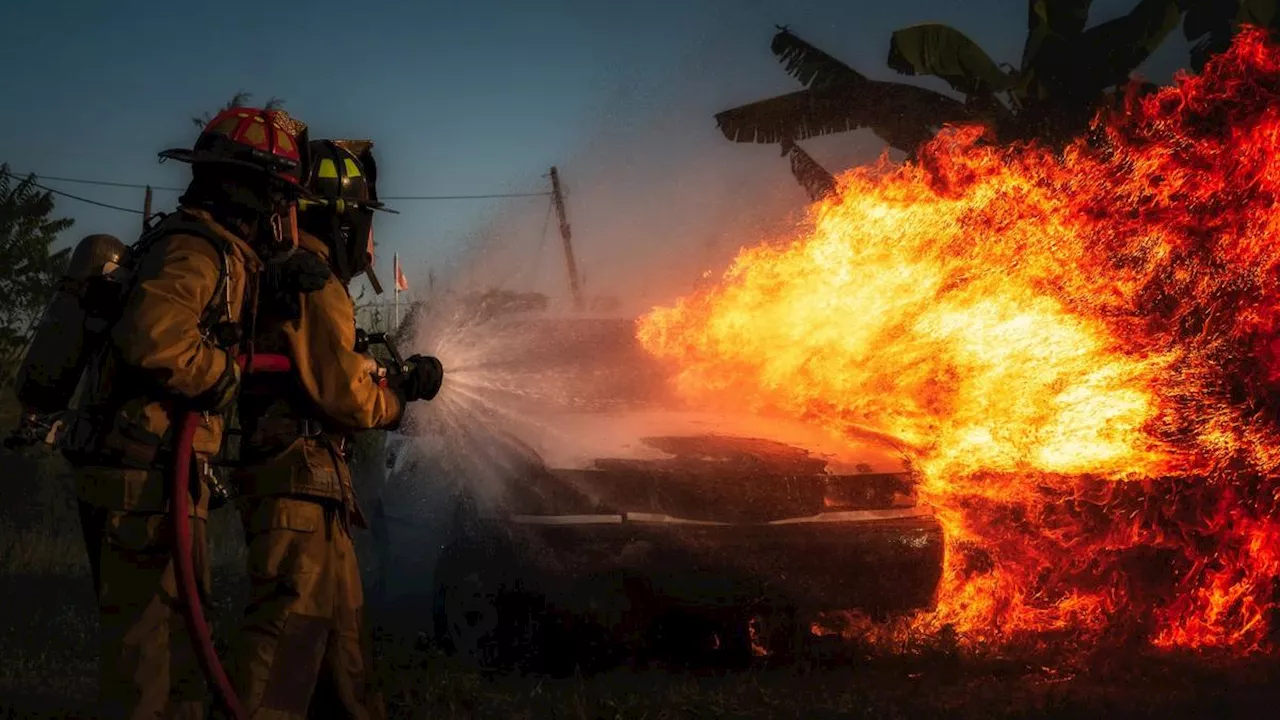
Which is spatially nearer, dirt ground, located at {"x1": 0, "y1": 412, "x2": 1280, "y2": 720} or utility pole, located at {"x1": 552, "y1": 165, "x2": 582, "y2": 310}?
dirt ground, located at {"x1": 0, "y1": 412, "x2": 1280, "y2": 720}

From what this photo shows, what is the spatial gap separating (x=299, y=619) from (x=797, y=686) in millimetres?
2608

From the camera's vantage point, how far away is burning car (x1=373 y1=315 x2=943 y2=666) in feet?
16.1

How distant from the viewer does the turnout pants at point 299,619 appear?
350 cm

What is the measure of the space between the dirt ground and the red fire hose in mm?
1546

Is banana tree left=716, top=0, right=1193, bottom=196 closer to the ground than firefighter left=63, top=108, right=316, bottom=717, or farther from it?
farther from it

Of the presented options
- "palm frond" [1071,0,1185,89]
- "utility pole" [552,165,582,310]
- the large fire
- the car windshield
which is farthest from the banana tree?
"utility pole" [552,165,582,310]

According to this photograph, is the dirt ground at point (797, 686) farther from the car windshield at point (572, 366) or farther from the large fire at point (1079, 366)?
the car windshield at point (572, 366)

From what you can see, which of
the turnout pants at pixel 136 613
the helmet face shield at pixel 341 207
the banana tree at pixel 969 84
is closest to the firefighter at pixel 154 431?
the turnout pants at pixel 136 613

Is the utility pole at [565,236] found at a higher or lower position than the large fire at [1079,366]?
higher

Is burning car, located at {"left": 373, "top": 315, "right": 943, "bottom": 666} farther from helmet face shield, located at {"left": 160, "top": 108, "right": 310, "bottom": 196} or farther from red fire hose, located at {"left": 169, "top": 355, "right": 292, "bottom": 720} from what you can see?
helmet face shield, located at {"left": 160, "top": 108, "right": 310, "bottom": 196}

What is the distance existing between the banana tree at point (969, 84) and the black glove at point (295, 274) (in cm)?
952

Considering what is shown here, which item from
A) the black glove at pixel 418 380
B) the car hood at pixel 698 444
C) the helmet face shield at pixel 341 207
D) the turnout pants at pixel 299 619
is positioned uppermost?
the helmet face shield at pixel 341 207

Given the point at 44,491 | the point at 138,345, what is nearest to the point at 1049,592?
the point at 138,345

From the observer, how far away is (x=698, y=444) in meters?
5.46
